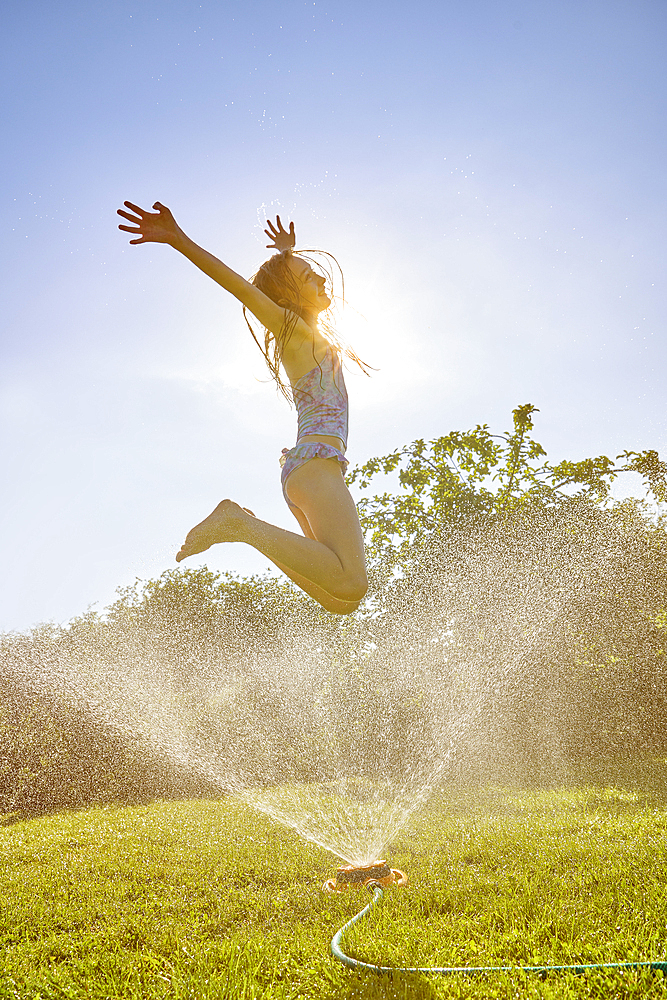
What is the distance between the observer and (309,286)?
3090 mm

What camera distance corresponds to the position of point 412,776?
8.52 metres

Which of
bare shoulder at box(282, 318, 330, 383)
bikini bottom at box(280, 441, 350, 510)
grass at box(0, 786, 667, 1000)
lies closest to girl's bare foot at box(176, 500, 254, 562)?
bikini bottom at box(280, 441, 350, 510)

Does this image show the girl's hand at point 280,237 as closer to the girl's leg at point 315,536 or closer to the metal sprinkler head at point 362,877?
the girl's leg at point 315,536

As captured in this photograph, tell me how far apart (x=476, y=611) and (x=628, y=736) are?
2.84m

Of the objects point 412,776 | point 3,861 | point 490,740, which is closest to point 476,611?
point 490,740

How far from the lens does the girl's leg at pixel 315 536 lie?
2766 millimetres

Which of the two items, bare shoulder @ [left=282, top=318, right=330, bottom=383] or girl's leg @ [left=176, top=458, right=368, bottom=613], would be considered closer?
girl's leg @ [left=176, top=458, right=368, bottom=613]

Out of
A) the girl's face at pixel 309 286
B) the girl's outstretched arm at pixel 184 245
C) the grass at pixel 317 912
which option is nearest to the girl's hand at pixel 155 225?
the girl's outstretched arm at pixel 184 245

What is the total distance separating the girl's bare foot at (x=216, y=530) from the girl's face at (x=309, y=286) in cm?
103

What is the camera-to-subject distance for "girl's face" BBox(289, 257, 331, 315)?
308cm

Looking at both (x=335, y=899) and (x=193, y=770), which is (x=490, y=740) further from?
(x=335, y=899)

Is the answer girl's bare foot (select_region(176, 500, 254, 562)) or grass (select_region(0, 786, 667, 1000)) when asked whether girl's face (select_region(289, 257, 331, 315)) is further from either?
grass (select_region(0, 786, 667, 1000))

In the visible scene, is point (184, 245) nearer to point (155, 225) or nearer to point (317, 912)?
point (155, 225)

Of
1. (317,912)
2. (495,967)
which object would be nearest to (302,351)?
(495,967)
